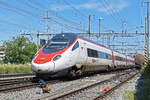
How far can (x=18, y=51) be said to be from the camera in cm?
6244

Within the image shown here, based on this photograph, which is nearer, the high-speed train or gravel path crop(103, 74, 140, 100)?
gravel path crop(103, 74, 140, 100)

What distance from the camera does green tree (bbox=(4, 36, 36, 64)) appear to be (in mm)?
61969

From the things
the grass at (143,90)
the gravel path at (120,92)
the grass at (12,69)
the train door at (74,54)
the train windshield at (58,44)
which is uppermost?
the train windshield at (58,44)

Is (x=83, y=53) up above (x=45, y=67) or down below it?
above

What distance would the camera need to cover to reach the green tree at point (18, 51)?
203ft

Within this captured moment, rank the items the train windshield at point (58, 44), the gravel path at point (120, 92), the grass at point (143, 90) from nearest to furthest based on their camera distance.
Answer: the grass at point (143, 90) < the gravel path at point (120, 92) < the train windshield at point (58, 44)

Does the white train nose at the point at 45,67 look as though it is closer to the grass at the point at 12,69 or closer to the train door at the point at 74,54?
the train door at the point at 74,54

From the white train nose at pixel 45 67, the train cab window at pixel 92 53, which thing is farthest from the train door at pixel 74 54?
the train cab window at pixel 92 53

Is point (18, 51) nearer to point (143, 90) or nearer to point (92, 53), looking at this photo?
point (92, 53)

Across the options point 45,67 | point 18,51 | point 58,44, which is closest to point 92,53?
point 58,44

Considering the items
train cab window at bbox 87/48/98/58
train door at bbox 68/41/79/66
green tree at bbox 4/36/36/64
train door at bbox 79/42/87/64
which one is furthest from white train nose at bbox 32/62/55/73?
green tree at bbox 4/36/36/64

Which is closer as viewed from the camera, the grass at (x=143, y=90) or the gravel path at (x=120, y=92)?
the grass at (x=143, y=90)

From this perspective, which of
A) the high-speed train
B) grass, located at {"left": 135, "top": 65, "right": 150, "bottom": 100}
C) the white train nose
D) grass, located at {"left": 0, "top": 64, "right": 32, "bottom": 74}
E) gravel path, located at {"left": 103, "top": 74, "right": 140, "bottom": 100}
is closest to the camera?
grass, located at {"left": 135, "top": 65, "right": 150, "bottom": 100}

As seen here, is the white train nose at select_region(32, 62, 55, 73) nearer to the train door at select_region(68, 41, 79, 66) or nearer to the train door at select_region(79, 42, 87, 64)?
the train door at select_region(68, 41, 79, 66)
